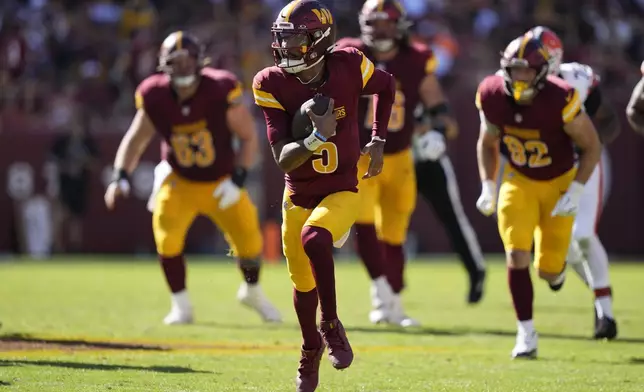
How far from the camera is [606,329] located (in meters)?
7.97

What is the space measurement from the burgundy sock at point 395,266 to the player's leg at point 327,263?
3.37 meters

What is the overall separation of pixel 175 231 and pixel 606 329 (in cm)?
315

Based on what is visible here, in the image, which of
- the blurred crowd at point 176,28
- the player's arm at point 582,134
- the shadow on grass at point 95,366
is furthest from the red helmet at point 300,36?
the blurred crowd at point 176,28

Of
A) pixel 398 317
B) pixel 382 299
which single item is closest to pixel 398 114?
pixel 382 299

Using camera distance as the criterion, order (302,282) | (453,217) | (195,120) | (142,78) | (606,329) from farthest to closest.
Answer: (142,78) → (453,217) → (195,120) → (606,329) → (302,282)

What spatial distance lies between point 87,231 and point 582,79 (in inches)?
453

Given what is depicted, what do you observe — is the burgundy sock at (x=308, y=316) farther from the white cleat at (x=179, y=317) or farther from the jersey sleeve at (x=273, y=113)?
the white cleat at (x=179, y=317)

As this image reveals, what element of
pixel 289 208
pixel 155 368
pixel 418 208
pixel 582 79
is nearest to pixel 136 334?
pixel 155 368

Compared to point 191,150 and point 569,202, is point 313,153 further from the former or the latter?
point 191,150

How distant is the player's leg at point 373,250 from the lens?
8844 millimetres

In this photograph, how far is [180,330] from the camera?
8594 millimetres

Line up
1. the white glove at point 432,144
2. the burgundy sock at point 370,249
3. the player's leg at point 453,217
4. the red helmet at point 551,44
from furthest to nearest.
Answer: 1. the player's leg at point 453,217
2. the white glove at point 432,144
3. the burgundy sock at point 370,249
4. the red helmet at point 551,44

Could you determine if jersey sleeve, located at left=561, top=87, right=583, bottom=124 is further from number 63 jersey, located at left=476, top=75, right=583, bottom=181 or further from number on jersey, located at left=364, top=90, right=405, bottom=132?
number on jersey, located at left=364, top=90, right=405, bottom=132

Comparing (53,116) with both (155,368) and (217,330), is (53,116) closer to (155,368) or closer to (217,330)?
(217,330)
